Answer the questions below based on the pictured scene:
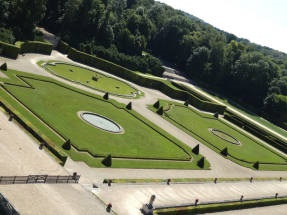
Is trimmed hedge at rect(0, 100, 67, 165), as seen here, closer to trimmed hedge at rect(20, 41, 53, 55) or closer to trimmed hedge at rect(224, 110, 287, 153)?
trimmed hedge at rect(20, 41, 53, 55)

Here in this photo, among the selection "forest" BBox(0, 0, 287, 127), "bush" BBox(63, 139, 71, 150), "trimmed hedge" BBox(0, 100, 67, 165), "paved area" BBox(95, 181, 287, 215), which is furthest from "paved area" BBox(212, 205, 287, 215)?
"forest" BBox(0, 0, 287, 127)

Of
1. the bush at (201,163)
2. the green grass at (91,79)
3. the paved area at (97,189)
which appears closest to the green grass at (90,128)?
the bush at (201,163)

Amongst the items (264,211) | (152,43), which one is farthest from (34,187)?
(152,43)

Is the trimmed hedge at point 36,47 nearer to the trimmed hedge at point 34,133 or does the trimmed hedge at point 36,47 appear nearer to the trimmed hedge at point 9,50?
the trimmed hedge at point 9,50

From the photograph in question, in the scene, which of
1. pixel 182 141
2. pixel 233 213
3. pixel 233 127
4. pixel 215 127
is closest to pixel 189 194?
pixel 233 213

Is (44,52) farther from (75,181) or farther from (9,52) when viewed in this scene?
(75,181)

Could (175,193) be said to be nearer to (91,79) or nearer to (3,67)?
(3,67)
